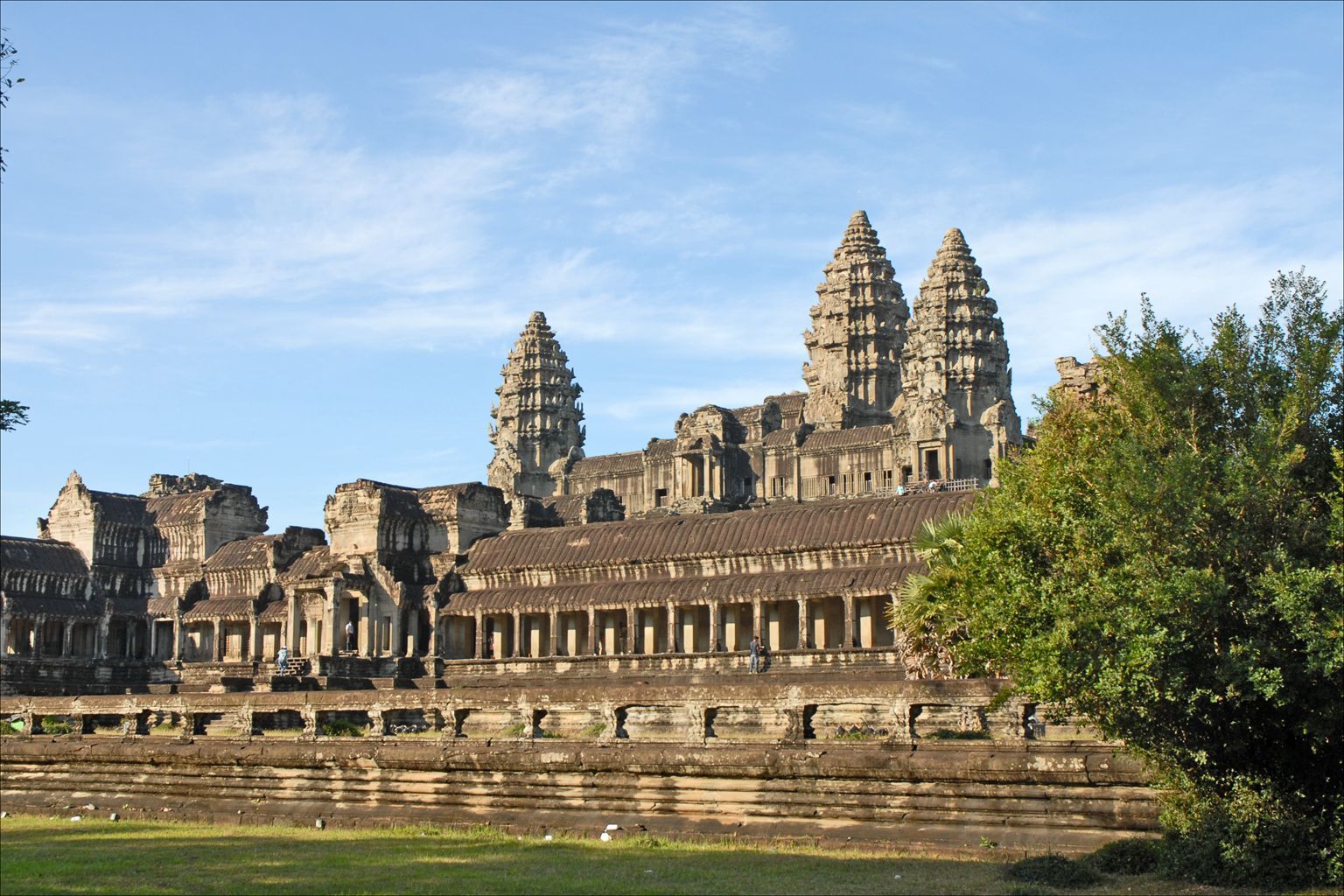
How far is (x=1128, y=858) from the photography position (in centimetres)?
2372

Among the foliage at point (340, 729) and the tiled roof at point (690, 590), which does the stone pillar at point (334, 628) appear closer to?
the tiled roof at point (690, 590)

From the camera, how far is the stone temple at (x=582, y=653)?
1112 inches

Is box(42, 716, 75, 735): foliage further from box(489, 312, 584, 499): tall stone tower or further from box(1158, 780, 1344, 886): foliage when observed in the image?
box(489, 312, 584, 499): tall stone tower

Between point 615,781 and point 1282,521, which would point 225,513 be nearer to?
point 615,781

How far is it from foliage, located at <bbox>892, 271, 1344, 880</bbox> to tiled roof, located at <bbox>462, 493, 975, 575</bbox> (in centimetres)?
2506

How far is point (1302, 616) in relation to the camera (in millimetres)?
21688

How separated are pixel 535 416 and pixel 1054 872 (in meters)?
124

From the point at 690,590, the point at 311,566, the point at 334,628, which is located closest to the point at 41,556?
the point at 311,566

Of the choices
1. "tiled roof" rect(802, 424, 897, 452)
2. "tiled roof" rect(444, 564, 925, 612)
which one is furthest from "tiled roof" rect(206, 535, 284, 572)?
"tiled roof" rect(802, 424, 897, 452)

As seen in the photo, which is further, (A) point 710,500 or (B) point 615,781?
(A) point 710,500

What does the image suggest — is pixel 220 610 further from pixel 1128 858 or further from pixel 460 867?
pixel 1128 858

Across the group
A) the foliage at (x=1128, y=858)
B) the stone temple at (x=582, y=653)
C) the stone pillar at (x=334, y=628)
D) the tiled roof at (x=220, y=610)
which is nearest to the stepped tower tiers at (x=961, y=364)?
the stone temple at (x=582, y=653)

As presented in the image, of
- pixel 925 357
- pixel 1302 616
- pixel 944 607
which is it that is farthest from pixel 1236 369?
pixel 925 357

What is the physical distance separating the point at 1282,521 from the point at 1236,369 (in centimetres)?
279
